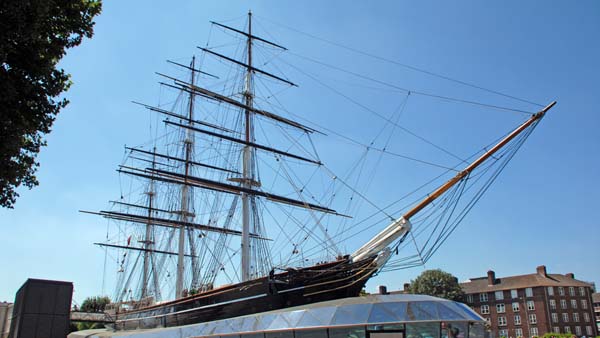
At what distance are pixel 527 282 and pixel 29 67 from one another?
75.8 metres

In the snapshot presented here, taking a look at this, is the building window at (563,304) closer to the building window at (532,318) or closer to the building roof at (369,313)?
the building window at (532,318)

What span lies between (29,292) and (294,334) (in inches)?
1057

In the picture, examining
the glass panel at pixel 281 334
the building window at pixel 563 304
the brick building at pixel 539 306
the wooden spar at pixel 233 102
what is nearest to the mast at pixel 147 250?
the wooden spar at pixel 233 102

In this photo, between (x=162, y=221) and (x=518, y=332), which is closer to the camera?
(x=162, y=221)

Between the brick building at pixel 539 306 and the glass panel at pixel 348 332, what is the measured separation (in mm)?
62385

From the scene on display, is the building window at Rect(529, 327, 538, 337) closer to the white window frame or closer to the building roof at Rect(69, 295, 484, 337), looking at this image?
the white window frame

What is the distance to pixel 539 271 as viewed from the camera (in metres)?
75.2

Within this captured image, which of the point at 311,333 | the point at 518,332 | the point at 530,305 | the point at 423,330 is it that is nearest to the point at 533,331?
the point at 518,332

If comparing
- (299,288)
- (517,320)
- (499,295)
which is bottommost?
(517,320)

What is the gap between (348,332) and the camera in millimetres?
18406

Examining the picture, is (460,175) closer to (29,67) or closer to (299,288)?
(299,288)

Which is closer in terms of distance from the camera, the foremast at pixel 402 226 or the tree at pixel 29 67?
the tree at pixel 29 67

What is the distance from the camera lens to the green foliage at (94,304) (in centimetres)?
7706

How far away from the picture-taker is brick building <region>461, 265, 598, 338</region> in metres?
70.1
